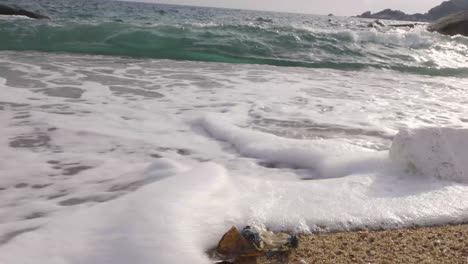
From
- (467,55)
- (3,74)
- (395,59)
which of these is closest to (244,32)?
(395,59)

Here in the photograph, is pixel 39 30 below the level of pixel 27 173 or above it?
above

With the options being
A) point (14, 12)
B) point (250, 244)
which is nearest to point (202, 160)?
point (250, 244)

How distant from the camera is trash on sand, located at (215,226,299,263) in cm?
142

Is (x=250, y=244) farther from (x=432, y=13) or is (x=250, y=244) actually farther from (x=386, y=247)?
(x=432, y=13)

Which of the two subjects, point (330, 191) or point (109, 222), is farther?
point (330, 191)

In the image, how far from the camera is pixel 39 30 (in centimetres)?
938

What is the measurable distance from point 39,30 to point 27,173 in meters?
8.24

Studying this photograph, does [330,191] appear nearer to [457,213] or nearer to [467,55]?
[457,213]

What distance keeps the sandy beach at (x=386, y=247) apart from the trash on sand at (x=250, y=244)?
0.10 ft

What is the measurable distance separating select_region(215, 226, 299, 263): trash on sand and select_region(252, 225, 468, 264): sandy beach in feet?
0.10

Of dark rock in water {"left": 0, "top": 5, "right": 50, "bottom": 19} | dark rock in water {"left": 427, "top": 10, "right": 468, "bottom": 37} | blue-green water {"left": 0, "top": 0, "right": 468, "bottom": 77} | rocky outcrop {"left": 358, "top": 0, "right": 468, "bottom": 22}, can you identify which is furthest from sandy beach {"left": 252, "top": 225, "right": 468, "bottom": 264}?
rocky outcrop {"left": 358, "top": 0, "right": 468, "bottom": 22}

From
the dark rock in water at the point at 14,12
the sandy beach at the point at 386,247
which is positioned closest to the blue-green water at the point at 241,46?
the dark rock in water at the point at 14,12

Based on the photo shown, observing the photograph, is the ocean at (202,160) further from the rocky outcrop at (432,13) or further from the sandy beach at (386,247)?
the rocky outcrop at (432,13)

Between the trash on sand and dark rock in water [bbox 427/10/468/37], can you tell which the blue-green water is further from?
the trash on sand
